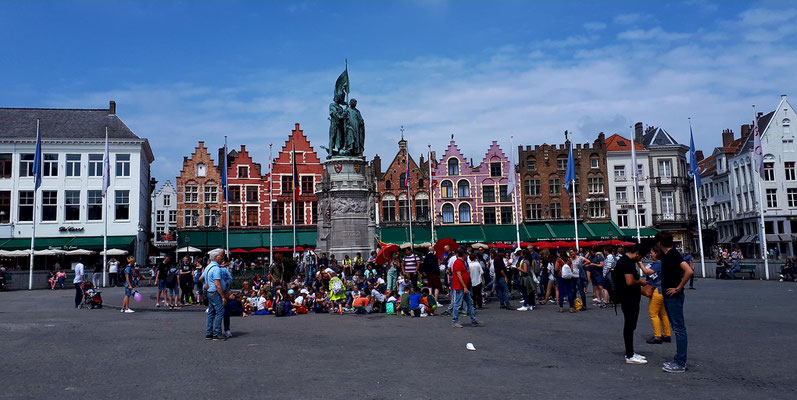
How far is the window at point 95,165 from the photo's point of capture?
48.2 meters

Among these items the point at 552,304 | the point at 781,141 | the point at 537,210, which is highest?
the point at 781,141

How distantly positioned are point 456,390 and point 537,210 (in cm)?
5428

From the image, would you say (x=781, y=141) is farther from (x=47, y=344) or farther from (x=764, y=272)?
(x=47, y=344)

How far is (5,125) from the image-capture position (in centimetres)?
4803

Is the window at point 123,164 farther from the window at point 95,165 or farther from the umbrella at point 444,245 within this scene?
the umbrella at point 444,245

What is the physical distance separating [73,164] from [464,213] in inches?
1390

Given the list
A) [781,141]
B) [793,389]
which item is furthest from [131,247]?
[781,141]

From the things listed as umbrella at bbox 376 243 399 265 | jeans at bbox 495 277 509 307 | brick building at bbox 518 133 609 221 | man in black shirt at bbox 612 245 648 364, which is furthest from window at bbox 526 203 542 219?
man in black shirt at bbox 612 245 648 364

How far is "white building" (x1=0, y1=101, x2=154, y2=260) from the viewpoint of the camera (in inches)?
1823

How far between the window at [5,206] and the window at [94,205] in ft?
19.2

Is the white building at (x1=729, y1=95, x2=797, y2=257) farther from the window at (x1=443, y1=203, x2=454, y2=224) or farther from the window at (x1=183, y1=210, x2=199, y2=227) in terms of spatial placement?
the window at (x1=183, y1=210, x2=199, y2=227)

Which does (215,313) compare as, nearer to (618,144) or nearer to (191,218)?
(191,218)

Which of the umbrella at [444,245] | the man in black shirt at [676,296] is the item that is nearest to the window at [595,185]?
the umbrella at [444,245]

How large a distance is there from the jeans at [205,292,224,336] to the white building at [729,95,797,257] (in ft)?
179
